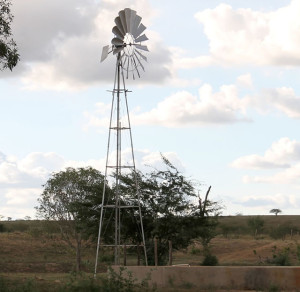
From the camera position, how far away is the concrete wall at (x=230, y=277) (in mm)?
27141

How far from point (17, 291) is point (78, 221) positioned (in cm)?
2152

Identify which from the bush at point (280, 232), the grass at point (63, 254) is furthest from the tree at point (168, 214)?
the bush at point (280, 232)

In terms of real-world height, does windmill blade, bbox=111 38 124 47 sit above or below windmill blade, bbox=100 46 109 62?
above

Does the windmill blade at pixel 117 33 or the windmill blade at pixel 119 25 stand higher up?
the windmill blade at pixel 119 25

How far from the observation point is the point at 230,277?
2781cm

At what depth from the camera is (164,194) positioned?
146ft

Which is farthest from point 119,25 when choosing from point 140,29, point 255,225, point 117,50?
point 255,225

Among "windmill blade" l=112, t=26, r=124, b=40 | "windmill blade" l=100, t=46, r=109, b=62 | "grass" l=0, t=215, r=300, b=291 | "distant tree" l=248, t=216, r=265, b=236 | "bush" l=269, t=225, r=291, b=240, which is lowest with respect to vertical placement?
"grass" l=0, t=215, r=300, b=291

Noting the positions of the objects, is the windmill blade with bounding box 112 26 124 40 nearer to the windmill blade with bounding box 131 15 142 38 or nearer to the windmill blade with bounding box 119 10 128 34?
the windmill blade with bounding box 119 10 128 34

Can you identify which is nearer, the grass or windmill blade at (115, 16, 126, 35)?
windmill blade at (115, 16, 126, 35)

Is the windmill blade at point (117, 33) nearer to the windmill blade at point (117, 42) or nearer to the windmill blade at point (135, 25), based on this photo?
the windmill blade at point (117, 42)

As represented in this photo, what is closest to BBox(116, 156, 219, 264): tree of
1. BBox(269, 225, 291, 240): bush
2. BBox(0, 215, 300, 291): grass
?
BBox(0, 215, 300, 291): grass

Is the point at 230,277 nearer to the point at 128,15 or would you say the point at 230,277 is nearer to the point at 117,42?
the point at 117,42

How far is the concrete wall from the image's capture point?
89.0ft
